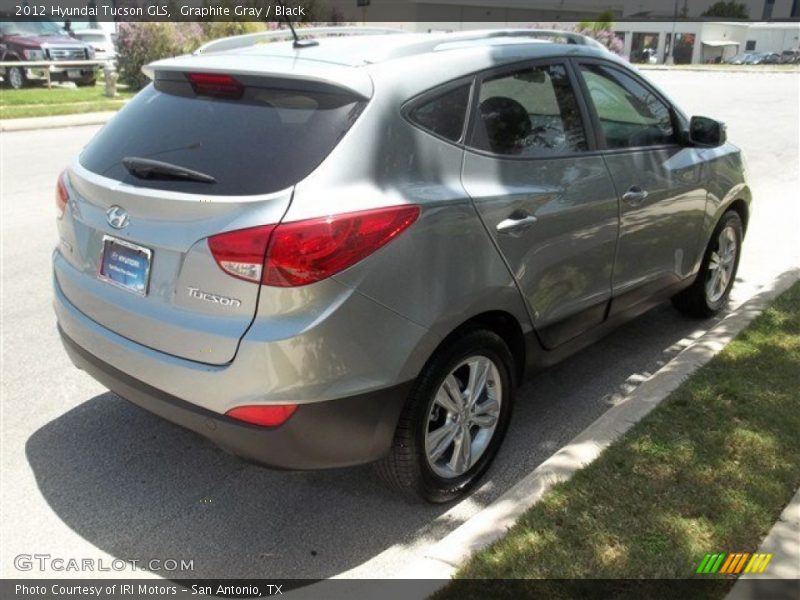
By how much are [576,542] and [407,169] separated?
5.07 ft

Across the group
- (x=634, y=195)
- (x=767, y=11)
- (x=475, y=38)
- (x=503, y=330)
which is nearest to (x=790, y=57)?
(x=767, y=11)

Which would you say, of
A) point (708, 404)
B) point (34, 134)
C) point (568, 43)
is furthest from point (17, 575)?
point (34, 134)

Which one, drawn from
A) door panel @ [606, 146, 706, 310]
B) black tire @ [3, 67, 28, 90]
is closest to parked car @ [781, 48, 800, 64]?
black tire @ [3, 67, 28, 90]

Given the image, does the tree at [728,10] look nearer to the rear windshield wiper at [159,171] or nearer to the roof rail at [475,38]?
the roof rail at [475,38]

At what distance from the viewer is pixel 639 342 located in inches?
198

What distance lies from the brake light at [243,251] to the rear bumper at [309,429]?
50 centimetres

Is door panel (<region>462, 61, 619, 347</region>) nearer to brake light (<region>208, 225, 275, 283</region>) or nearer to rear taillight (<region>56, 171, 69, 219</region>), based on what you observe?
brake light (<region>208, 225, 275, 283</region>)

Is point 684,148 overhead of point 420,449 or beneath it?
overhead

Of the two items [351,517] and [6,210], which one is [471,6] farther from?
[351,517]

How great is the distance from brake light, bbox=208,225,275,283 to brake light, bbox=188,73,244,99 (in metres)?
0.72

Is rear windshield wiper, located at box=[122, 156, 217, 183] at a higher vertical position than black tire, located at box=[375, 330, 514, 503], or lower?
higher

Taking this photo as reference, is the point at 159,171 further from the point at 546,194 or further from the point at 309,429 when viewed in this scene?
the point at 546,194

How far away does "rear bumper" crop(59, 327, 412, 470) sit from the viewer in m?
2.63

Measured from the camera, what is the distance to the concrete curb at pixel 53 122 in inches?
560
